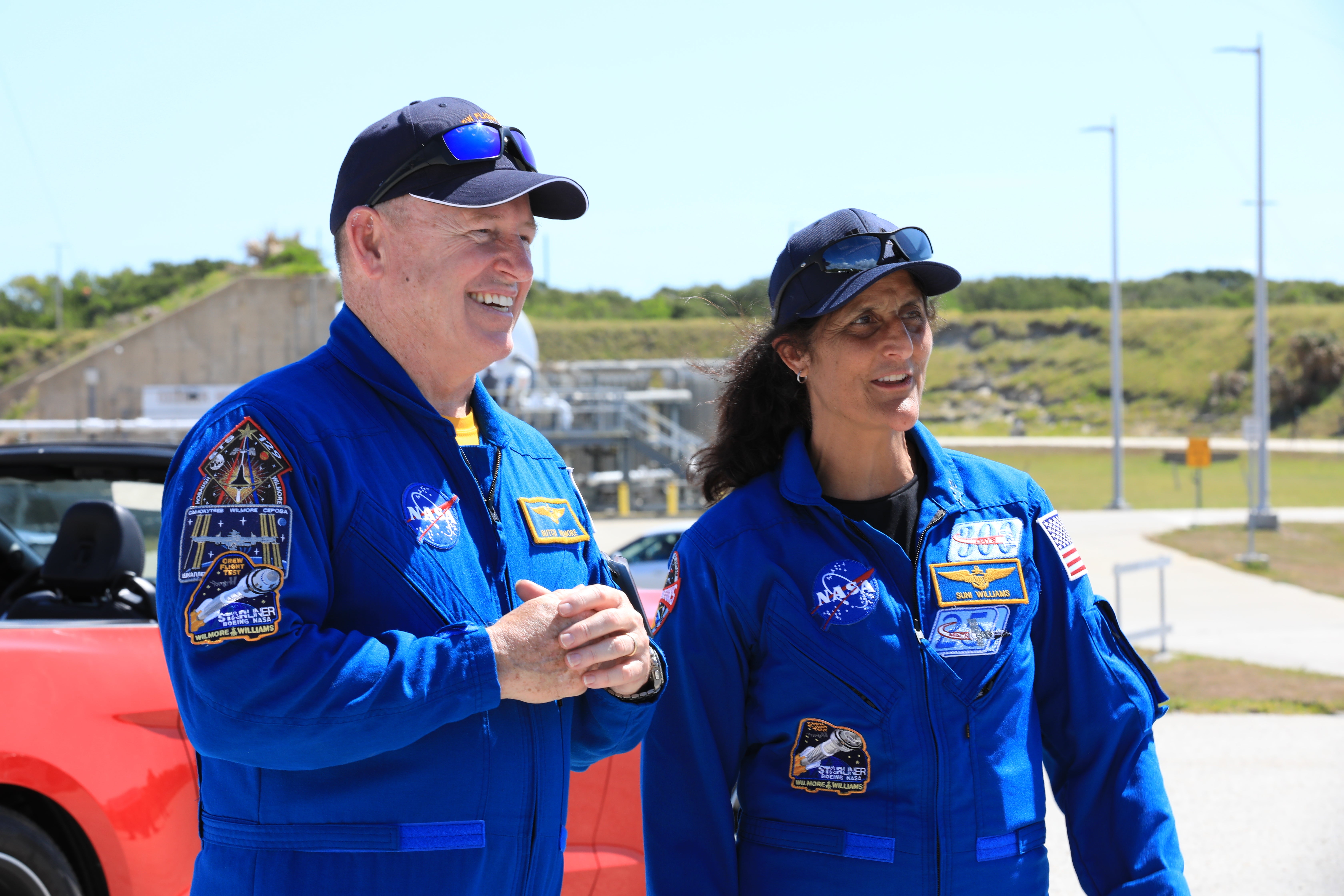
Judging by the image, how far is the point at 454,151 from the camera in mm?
1841

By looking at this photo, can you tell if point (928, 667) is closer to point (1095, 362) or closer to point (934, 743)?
point (934, 743)

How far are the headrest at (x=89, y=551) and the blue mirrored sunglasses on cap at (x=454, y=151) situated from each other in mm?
2676

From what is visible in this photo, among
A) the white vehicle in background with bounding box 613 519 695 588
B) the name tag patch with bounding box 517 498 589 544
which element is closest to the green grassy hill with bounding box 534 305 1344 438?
the white vehicle in background with bounding box 613 519 695 588

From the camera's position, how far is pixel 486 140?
1.89 metres

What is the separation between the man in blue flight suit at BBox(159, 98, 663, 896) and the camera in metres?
1.53

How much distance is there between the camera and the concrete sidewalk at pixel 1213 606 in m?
10.7

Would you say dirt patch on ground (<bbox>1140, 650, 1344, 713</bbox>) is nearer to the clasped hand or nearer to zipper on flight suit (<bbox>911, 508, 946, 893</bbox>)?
zipper on flight suit (<bbox>911, 508, 946, 893</bbox>)

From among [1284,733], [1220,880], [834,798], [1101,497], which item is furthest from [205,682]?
[1101,497]

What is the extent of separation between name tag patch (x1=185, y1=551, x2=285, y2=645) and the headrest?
109 inches

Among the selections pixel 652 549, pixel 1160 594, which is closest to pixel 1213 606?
pixel 1160 594

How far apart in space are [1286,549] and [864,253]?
20.3 m

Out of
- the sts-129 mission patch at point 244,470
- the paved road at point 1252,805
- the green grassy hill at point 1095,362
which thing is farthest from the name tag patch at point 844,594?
the green grassy hill at point 1095,362

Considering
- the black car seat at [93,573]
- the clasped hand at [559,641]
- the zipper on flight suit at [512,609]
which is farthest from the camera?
the black car seat at [93,573]

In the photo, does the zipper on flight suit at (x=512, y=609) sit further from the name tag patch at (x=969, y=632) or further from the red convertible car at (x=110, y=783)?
the red convertible car at (x=110, y=783)
